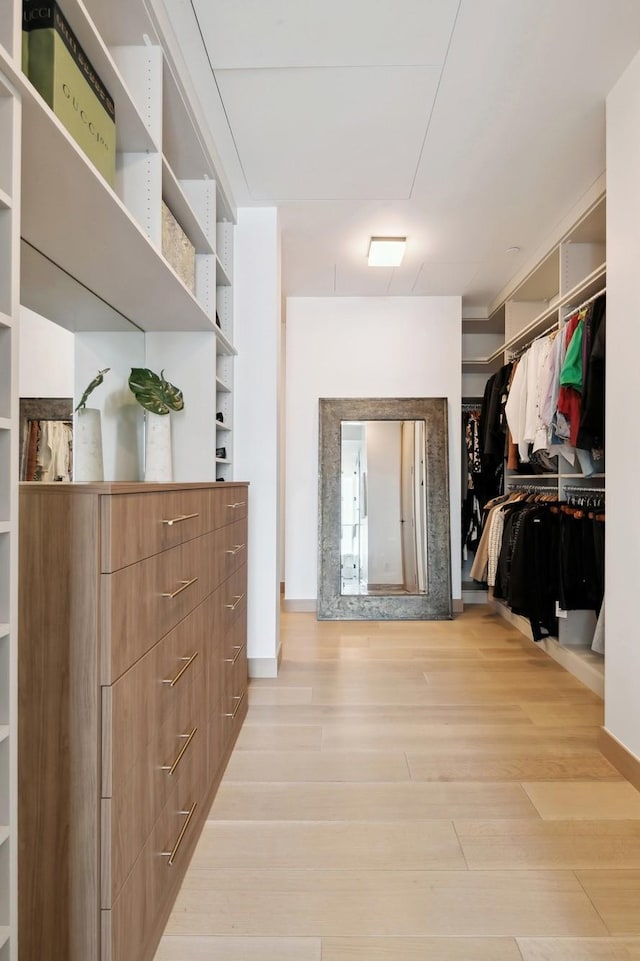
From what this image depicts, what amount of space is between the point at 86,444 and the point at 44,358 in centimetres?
29

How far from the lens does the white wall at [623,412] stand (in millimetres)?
1879

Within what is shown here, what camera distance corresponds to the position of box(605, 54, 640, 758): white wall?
1.88 metres

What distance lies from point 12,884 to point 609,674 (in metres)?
1.97

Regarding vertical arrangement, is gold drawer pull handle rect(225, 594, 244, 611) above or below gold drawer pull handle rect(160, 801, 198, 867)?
above

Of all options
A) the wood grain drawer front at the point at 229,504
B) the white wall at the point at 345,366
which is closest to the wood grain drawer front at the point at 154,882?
the wood grain drawer front at the point at 229,504

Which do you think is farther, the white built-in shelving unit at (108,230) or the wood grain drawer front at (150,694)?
the wood grain drawer front at (150,694)

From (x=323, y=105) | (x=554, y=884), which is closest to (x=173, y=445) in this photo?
(x=323, y=105)

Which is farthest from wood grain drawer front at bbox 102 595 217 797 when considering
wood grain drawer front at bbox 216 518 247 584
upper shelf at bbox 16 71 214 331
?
upper shelf at bbox 16 71 214 331

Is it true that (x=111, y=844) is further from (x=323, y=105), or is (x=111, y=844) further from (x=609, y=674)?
(x=323, y=105)

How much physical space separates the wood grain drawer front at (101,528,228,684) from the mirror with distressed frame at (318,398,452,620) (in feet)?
8.60

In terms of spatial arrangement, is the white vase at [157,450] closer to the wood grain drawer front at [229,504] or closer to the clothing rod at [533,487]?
the wood grain drawer front at [229,504]

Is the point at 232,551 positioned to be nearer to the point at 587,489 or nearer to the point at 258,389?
the point at 258,389

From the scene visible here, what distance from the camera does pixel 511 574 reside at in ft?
10.5

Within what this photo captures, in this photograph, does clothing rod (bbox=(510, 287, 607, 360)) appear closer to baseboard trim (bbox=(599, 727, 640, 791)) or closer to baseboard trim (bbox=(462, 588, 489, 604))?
baseboard trim (bbox=(599, 727, 640, 791))
